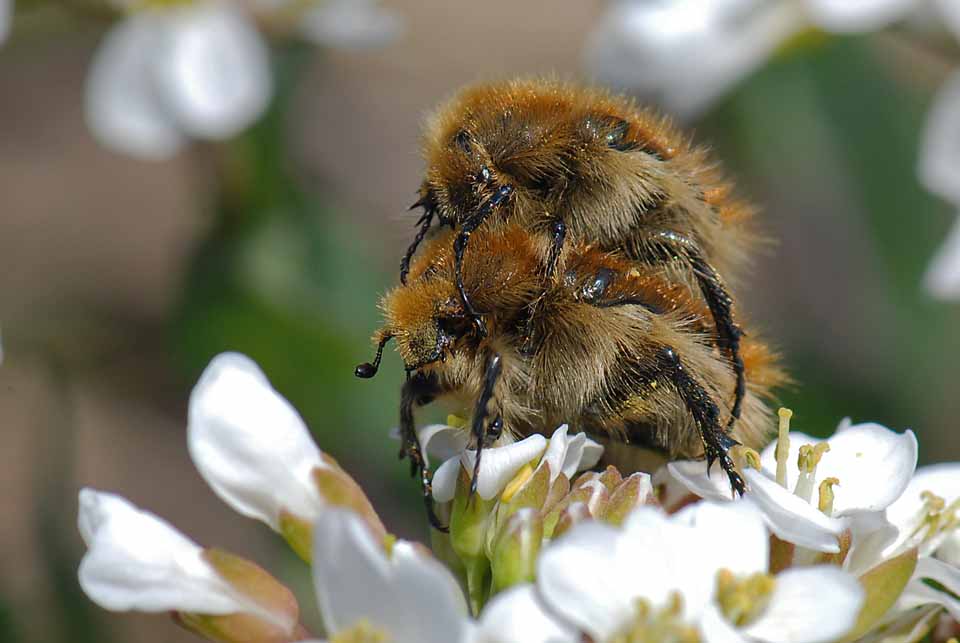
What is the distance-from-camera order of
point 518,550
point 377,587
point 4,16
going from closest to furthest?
point 377,587 → point 518,550 → point 4,16

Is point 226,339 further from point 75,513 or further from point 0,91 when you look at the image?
point 0,91

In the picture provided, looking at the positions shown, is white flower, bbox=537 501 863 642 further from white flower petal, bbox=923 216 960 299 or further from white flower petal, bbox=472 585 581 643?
white flower petal, bbox=923 216 960 299

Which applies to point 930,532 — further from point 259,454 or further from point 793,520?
point 259,454

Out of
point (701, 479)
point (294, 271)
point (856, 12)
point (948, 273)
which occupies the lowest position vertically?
point (294, 271)

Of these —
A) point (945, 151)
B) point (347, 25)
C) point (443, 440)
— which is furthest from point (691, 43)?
point (443, 440)

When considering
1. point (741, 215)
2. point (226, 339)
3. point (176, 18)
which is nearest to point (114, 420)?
point (226, 339)

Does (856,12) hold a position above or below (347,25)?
above

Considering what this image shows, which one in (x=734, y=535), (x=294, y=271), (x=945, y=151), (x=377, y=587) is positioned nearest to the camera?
(x=377, y=587)
